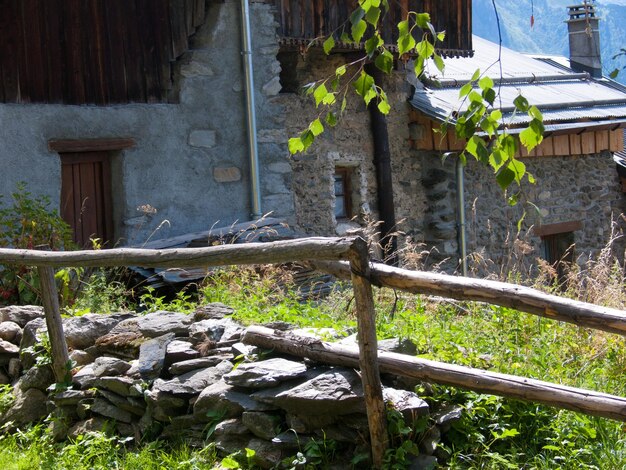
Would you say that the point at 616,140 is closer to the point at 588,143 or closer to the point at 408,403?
the point at 588,143

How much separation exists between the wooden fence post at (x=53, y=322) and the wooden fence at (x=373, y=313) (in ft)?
3.80

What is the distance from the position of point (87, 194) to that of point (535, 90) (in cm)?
883

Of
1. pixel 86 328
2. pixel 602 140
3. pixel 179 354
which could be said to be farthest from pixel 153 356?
pixel 602 140

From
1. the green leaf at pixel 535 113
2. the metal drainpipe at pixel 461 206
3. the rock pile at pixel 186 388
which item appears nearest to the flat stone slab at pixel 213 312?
the rock pile at pixel 186 388

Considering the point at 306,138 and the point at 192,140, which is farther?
the point at 192,140

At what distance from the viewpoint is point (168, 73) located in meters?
9.86

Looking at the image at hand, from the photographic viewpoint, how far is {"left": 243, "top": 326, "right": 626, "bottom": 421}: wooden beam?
12.2 feet

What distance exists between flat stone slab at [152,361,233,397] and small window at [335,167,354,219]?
7.85 metres

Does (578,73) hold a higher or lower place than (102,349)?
higher

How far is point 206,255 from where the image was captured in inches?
177

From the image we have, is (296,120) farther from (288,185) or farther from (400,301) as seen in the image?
(400,301)

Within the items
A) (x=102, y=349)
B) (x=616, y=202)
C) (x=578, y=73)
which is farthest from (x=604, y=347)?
(x=578, y=73)

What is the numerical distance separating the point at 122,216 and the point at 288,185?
2.05m

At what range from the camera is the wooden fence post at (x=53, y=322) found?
5.39 metres
